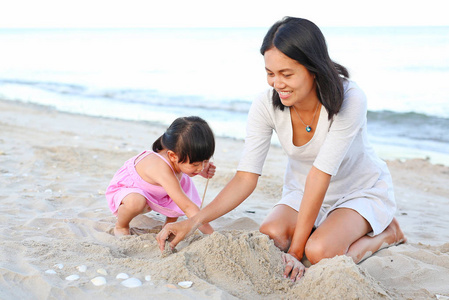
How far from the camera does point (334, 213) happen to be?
2.94 meters

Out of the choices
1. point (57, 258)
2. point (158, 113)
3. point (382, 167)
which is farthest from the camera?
point (158, 113)

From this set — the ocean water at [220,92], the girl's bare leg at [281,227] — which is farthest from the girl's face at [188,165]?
the ocean water at [220,92]

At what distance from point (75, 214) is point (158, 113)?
740cm

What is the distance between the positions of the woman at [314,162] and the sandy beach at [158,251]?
18cm

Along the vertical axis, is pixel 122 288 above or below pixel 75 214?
above

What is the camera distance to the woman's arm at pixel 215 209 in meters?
2.64

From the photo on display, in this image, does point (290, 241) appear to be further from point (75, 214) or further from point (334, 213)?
point (75, 214)

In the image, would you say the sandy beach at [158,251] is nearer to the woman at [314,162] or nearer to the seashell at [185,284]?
the seashell at [185,284]

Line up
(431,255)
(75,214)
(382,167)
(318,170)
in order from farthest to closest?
1. (75,214)
2. (382,167)
3. (431,255)
4. (318,170)

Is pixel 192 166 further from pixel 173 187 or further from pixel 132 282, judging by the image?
pixel 132 282

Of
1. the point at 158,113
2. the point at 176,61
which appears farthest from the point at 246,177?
the point at 176,61

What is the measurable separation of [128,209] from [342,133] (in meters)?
1.50

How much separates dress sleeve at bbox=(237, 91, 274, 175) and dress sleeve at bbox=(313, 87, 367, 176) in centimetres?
39

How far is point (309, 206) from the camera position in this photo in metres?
2.67
